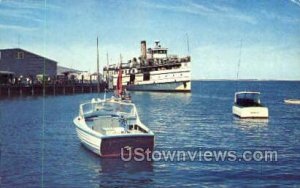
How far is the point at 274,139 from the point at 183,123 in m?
6.15

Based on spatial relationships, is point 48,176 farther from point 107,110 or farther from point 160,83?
point 160,83

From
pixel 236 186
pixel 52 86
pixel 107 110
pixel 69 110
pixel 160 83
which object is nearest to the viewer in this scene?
pixel 236 186

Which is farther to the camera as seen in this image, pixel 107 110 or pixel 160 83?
pixel 160 83

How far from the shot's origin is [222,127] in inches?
965

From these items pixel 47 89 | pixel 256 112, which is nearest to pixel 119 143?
pixel 256 112

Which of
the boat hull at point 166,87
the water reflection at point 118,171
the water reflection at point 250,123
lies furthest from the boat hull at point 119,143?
the boat hull at point 166,87

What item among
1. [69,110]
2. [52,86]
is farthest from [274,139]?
[52,86]

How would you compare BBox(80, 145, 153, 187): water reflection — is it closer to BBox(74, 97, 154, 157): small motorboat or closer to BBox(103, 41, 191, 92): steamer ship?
BBox(74, 97, 154, 157): small motorboat

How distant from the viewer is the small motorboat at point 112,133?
1446 cm

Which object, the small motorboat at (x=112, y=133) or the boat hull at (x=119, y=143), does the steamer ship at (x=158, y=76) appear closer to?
the small motorboat at (x=112, y=133)

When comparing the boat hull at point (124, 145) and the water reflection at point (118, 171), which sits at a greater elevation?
the boat hull at point (124, 145)

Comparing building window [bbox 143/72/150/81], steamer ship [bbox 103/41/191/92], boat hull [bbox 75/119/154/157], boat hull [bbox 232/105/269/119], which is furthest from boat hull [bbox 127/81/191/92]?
boat hull [bbox 75/119/154/157]

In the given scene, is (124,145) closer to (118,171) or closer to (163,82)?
(118,171)

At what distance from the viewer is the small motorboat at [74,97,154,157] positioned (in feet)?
47.4
